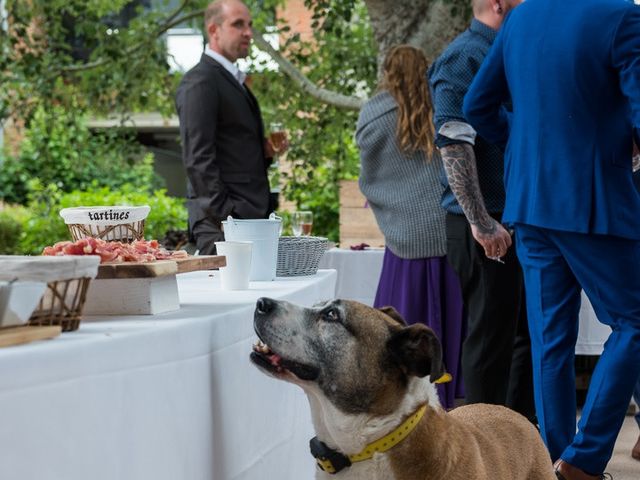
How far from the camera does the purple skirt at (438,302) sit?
5.15 meters

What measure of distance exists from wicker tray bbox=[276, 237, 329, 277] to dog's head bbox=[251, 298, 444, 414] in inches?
39.2

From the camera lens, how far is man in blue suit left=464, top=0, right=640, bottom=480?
12.0 feet

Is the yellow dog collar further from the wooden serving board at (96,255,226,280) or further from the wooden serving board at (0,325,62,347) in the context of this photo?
the wooden serving board at (0,325,62,347)

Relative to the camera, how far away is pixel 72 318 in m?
2.13

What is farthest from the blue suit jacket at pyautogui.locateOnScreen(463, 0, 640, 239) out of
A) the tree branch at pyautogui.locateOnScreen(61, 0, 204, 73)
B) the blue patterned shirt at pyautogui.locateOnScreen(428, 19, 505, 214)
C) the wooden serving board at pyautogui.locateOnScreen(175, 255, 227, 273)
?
the tree branch at pyautogui.locateOnScreen(61, 0, 204, 73)

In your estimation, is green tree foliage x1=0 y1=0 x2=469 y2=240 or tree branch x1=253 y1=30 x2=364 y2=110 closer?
tree branch x1=253 y1=30 x2=364 y2=110

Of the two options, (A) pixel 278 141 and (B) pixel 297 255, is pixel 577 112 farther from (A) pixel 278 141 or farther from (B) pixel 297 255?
(A) pixel 278 141

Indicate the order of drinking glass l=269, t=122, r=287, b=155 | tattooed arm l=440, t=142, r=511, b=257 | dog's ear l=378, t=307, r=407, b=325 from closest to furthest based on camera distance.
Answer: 1. dog's ear l=378, t=307, r=407, b=325
2. tattooed arm l=440, t=142, r=511, b=257
3. drinking glass l=269, t=122, r=287, b=155

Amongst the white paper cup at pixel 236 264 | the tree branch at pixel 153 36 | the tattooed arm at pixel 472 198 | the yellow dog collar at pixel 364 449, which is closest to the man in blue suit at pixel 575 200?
the tattooed arm at pixel 472 198

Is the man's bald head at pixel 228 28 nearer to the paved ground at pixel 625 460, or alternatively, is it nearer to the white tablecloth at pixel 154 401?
the white tablecloth at pixel 154 401

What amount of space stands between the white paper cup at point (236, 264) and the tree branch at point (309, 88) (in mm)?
5706

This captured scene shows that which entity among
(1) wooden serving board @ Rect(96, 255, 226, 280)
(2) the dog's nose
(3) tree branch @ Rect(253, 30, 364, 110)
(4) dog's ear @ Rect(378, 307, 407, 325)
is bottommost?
(4) dog's ear @ Rect(378, 307, 407, 325)

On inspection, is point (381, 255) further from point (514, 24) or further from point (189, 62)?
point (189, 62)

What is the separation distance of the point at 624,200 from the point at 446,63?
1135mm
